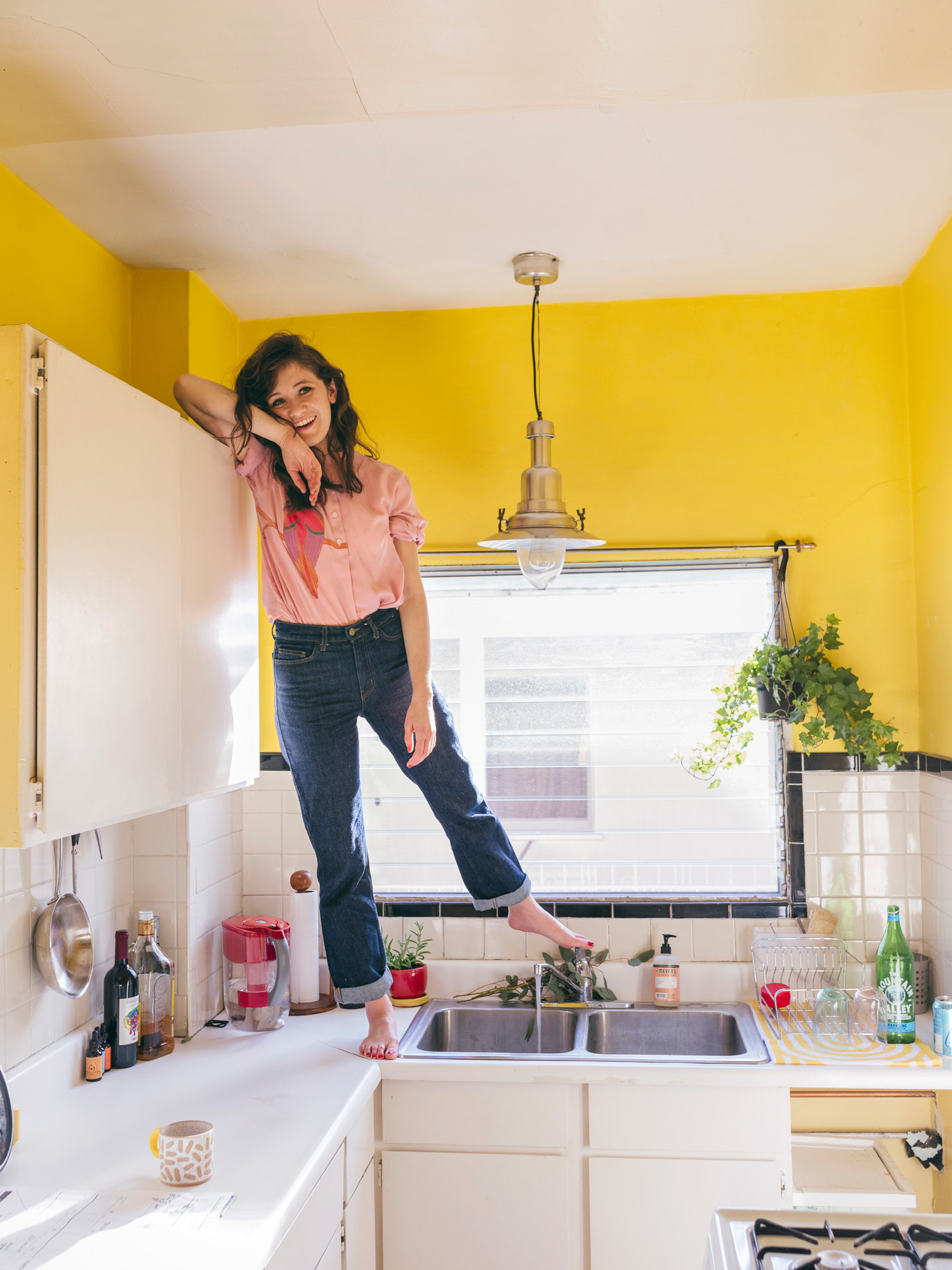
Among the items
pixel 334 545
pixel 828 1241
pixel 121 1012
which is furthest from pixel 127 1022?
pixel 828 1241

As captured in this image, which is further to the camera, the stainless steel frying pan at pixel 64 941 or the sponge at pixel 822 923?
the sponge at pixel 822 923

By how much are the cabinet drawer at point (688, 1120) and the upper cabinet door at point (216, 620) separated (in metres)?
1.09

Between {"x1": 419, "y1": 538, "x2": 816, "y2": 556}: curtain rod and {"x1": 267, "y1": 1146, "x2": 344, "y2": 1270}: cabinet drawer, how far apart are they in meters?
1.48

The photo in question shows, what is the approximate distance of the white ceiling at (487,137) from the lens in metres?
1.62


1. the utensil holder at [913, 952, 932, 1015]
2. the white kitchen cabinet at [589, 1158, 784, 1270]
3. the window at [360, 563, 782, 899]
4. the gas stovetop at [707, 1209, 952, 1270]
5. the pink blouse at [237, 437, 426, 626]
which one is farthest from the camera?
the window at [360, 563, 782, 899]

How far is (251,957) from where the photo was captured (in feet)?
8.11

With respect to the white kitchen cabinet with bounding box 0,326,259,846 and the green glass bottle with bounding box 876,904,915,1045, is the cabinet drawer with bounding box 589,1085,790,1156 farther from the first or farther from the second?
the white kitchen cabinet with bounding box 0,326,259,846

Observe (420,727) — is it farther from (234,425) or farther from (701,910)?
(701,910)

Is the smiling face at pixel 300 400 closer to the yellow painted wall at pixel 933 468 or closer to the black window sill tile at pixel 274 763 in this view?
the black window sill tile at pixel 274 763

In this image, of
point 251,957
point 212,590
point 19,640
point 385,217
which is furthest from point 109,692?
point 385,217

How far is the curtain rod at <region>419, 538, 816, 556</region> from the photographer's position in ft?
8.89

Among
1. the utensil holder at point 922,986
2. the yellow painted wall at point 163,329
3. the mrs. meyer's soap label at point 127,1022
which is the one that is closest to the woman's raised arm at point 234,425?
the yellow painted wall at point 163,329

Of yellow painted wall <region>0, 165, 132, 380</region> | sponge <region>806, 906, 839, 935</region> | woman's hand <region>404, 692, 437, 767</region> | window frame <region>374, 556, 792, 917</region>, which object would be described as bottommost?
sponge <region>806, 906, 839, 935</region>

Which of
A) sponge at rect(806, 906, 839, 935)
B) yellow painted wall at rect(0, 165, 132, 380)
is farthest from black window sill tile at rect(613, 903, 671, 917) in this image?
yellow painted wall at rect(0, 165, 132, 380)
